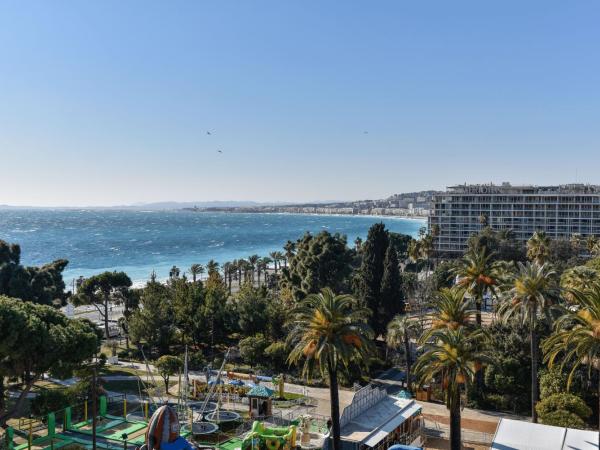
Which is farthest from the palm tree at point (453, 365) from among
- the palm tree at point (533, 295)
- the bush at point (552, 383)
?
the bush at point (552, 383)

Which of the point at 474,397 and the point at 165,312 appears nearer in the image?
the point at 474,397

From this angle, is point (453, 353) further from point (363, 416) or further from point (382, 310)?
point (382, 310)

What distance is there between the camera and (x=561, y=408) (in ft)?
111

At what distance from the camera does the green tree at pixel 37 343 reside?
29234mm

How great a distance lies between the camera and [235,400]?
137 feet

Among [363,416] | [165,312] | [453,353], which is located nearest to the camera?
[453,353]

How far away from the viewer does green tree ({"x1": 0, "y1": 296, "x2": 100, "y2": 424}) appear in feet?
95.9

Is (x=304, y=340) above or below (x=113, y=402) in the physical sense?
above

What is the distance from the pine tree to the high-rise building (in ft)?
280

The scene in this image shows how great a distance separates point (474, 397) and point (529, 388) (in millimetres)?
3974

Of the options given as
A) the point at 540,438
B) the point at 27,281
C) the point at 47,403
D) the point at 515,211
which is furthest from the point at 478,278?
the point at 515,211

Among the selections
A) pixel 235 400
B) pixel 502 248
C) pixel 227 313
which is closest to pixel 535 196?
pixel 502 248

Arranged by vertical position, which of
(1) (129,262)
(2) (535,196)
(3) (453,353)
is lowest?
(1) (129,262)

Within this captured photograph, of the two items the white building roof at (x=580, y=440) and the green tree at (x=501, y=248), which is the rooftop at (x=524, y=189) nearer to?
the green tree at (x=501, y=248)
